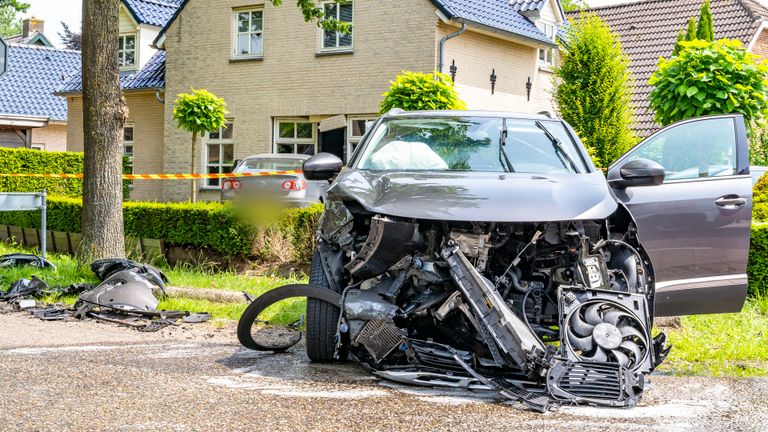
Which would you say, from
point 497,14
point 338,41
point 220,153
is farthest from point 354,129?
point 497,14

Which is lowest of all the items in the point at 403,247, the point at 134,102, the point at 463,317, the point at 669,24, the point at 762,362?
the point at 762,362

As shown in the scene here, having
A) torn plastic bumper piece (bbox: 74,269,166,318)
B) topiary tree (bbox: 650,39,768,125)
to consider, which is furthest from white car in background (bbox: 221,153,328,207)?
topiary tree (bbox: 650,39,768,125)

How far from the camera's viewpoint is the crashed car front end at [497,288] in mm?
5453

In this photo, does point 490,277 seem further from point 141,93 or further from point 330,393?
point 141,93

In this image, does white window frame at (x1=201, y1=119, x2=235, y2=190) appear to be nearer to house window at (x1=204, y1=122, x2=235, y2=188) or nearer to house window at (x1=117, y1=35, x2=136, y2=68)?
house window at (x1=204, y1=122, x2=235, y2=188)

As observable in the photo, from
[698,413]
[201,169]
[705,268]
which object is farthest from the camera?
[201,169]

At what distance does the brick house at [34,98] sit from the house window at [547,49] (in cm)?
1874

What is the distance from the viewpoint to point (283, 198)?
1447 cm

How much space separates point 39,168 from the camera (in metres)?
26.3

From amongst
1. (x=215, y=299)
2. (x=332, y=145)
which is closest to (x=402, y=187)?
(x=215, y=299)

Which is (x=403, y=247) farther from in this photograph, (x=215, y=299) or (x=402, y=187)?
(x=215, y=299)

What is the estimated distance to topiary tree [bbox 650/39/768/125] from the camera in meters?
13.1

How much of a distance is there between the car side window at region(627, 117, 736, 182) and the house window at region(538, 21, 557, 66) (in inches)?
750

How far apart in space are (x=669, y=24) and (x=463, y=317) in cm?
2776
